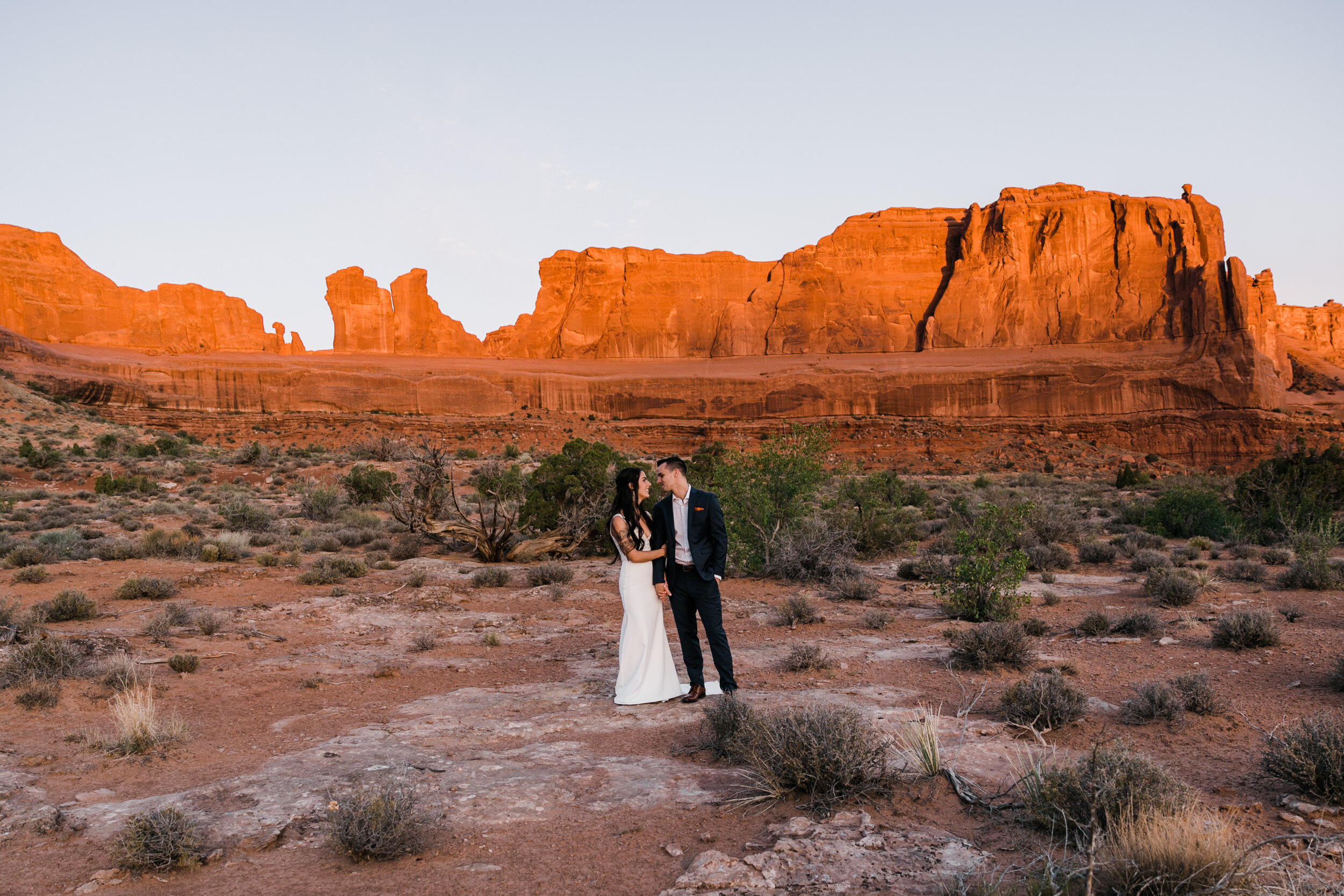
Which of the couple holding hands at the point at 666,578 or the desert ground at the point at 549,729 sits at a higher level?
the couple holding hands at the point at 666,578

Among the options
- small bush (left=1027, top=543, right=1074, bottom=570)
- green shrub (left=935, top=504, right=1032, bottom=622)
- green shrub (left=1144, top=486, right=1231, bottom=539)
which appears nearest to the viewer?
green shrub (left=935, top=504, right=1032, bottom=622)

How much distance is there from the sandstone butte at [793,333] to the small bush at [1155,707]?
54.1 meters

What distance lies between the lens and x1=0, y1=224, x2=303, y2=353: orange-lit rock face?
237 ft

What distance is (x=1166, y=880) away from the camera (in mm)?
2389

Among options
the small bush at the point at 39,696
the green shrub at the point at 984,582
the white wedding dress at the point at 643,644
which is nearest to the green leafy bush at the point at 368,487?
the small bush at the point at 39,696

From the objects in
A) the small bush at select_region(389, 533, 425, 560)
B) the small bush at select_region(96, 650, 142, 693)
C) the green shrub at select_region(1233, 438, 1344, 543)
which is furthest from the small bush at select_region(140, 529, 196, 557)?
the green shrub at select_region(1233, 438, 1344, 543)

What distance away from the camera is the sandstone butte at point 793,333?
5575 centimetres

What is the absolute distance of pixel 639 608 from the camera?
5406 mm

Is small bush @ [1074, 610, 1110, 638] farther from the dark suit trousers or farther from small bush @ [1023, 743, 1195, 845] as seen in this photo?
small bush @ [1023, 743, 1195, 845]

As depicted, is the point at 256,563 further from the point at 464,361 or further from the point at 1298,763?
the point at 464,361

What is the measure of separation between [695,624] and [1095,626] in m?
4.27

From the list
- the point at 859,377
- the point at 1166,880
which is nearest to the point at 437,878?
the point at 1166,880

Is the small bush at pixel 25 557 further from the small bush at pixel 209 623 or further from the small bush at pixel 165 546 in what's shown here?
the small bush at pixel 209 623

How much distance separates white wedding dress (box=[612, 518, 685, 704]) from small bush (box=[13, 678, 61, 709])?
4156 millimetres
